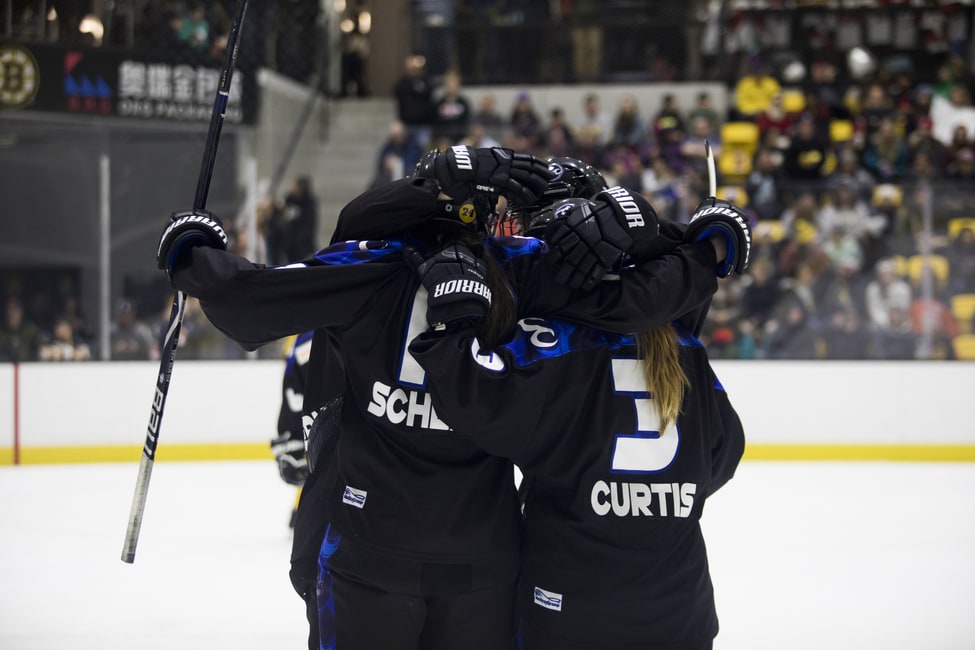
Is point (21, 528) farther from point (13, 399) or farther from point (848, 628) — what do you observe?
point (848, 628)

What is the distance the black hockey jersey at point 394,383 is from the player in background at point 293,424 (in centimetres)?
128

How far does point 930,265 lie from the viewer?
21.2 ft

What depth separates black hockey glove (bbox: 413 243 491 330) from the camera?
1630 millimetres

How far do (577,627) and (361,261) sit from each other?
0.69 meters

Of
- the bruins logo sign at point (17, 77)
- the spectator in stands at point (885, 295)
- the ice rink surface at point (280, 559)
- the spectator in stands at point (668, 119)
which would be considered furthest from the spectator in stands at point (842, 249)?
the bruins logo sign at point (17, 77)

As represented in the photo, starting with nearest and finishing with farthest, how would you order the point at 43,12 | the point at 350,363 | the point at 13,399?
the point at 350,363, the point at 13,399, the point at 43,12

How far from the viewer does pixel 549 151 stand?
901 cm

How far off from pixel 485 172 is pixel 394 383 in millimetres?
384

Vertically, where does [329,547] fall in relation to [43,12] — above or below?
below

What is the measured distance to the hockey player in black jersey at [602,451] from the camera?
1.70m

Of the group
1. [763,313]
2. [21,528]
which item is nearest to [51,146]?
[21,528]

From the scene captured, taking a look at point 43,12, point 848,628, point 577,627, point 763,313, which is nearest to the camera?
point 577,627

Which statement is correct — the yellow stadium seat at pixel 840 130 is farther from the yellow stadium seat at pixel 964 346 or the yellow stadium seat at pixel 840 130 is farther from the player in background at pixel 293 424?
the player in background at pixel 293 424

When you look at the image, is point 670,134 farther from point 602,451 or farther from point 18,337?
point 602,451
